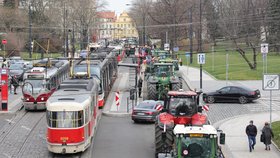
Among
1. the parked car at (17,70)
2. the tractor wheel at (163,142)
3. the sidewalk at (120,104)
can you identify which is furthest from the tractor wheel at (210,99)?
the parked car at (17,70)

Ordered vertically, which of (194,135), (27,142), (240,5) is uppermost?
(240,5)

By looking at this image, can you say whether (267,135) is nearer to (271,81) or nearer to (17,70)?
(271,81)

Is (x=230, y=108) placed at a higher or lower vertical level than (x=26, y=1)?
lower

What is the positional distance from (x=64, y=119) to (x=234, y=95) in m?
18.1

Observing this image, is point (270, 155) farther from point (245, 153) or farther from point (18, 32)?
point (18, 32)

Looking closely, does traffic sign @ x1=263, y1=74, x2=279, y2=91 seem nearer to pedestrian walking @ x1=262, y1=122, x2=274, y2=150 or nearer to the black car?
pedestrian walking @ x1=262, y1=122, x2=274, y2=150

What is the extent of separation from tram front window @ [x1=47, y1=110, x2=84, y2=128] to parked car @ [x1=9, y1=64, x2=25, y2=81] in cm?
2975

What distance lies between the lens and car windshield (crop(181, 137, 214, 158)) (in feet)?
53.7

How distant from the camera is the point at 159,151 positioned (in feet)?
70.8

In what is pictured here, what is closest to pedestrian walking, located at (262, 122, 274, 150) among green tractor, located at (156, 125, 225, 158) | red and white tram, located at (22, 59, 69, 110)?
green tractor, located at (156, 125, 225, 158)

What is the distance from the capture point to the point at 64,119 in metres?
22.7

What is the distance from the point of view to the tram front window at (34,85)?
34906 millimetres

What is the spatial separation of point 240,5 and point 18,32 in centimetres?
3441

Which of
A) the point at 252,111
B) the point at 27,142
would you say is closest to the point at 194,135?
the point at 27,142
